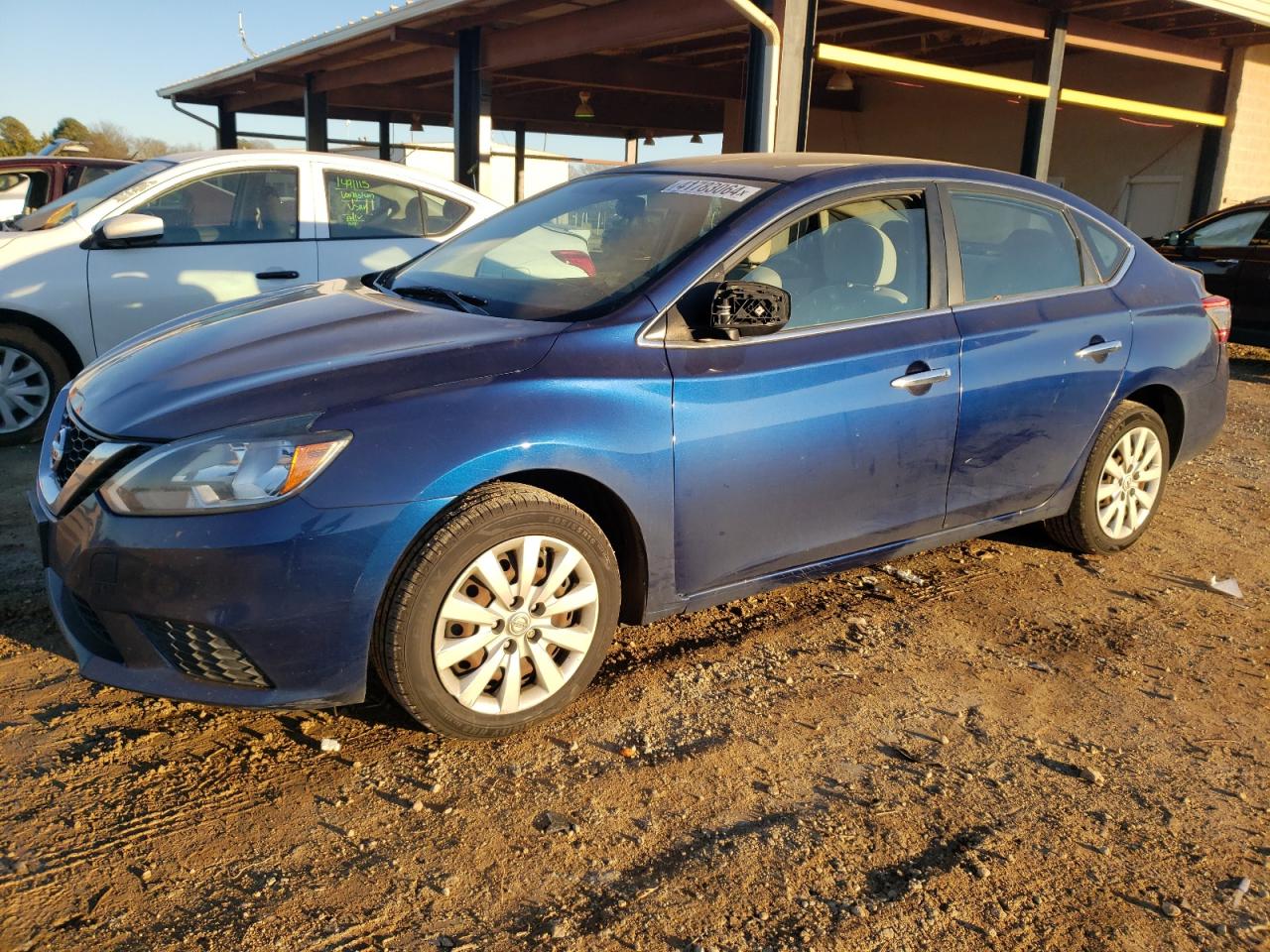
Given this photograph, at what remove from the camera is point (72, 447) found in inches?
117

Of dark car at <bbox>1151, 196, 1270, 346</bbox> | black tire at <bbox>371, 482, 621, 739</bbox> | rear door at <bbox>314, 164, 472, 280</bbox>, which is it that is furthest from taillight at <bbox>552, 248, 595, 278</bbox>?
dark car at <bbox>1151, 196, 1270, 346</bbox>

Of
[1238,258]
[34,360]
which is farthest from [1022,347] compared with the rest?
[1238,258]

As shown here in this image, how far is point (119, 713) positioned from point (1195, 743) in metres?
3.24

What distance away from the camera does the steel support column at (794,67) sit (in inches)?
349

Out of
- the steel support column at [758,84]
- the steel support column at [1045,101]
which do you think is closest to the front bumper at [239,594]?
the steel support column at [758,84]

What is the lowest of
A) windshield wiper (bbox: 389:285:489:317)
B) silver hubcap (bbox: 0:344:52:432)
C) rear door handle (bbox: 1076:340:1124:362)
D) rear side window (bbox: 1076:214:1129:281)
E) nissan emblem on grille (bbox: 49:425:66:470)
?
silver hubcap (bbox: 0:344:52:432)

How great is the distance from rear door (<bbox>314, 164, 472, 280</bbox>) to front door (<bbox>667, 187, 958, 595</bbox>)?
364 cm

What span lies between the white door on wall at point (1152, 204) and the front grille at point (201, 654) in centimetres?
1542

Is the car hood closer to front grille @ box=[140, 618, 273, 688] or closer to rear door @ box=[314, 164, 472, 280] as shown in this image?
front grille @ box=[140, 618, 273, 688]

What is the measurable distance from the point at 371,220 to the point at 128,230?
147 cm

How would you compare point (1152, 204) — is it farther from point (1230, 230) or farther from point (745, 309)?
point (745, 309)

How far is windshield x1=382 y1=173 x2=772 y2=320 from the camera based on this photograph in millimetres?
3375

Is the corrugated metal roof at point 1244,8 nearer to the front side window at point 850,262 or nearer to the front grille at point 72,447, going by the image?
the front side window at point 850,262

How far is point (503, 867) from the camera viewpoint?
2438mm
